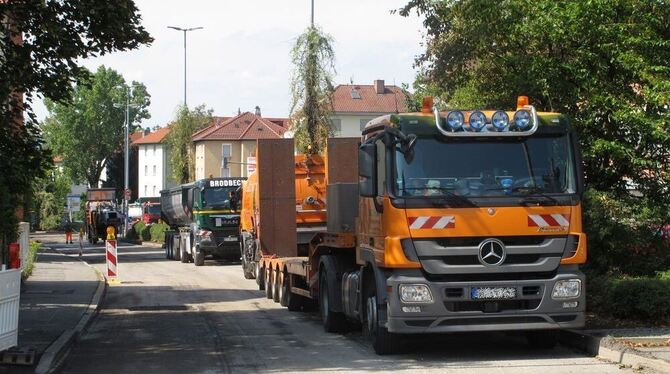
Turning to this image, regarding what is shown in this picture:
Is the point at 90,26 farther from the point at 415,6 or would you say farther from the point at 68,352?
the point at 415,6

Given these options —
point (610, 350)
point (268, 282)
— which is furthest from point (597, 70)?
point (268, 282)

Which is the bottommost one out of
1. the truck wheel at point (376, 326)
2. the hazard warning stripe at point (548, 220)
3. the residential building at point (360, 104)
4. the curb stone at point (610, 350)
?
the curb stone at point (610, 350)

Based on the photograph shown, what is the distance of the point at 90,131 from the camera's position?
401 feet

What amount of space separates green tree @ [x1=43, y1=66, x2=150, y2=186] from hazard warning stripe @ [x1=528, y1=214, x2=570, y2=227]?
112132mm

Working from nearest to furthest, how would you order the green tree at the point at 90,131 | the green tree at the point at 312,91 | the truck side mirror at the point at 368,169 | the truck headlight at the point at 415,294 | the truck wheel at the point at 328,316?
the truck headlight at the point at 415,294 < the truck side mirror at the point at 368,169 < the truck wheel at the point at 328,316 < the green tree at the point at 312,91 < the green tree at the point at 90,131

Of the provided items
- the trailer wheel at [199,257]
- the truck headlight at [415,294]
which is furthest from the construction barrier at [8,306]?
the trailer wheel at [199,257]

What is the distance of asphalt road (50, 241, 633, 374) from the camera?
1112cm

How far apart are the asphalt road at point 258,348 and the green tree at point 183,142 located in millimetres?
38368

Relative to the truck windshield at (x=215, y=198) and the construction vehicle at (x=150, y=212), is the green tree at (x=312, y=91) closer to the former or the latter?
the truck windshield at (x=215, y=198)

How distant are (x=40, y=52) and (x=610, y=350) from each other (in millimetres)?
8310

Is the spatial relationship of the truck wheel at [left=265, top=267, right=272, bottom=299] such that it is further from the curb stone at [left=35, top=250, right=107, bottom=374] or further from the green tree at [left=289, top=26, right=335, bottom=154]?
the green tree at [left=289, top=26, right=335, bottom=154]

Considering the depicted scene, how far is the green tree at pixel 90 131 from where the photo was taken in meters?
121

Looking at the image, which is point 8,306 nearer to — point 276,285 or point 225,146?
point 276,285

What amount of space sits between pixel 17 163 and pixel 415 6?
29.7 ft
